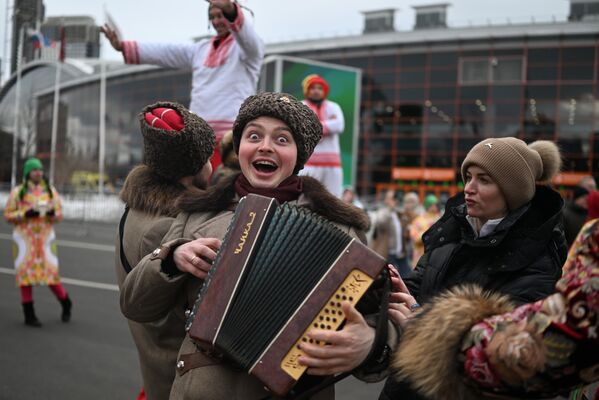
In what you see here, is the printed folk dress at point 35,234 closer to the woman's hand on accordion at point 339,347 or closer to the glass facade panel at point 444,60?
the woman's hand on accordion at point 339,347

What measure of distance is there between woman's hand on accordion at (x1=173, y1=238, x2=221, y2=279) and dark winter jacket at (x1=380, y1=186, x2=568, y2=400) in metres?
0.88

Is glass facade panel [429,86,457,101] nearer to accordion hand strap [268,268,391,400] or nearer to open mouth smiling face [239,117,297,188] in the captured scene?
open mouth smiling face [239,117,297,188]

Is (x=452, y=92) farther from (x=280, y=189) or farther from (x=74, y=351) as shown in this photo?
(x=280, y=189)

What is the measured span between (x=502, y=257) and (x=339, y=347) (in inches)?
40.1

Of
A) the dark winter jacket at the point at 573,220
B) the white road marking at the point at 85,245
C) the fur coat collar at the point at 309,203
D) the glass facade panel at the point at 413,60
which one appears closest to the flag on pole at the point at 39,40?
the white road marking at the point at 85,245

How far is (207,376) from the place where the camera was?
189 centimetres

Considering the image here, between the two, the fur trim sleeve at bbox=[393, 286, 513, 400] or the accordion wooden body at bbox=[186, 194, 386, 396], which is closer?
the fur trim sleeve at bbox=[393, 286, 513, 400]

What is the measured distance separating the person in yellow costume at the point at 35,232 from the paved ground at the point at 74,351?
1.47ft

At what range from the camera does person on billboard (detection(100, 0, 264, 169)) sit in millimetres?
4242

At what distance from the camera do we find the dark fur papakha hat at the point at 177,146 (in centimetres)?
278

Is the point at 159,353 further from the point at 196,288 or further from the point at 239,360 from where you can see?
the point at 239,360

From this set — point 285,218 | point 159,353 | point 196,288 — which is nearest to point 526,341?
point 285,218

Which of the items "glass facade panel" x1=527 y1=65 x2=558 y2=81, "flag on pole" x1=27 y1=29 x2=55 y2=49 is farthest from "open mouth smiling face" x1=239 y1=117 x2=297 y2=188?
"glass facade panel" x1=527 y1=65 x2=558 y2=81

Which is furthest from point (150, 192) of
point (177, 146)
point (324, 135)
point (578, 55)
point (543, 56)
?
point (578, 55)
